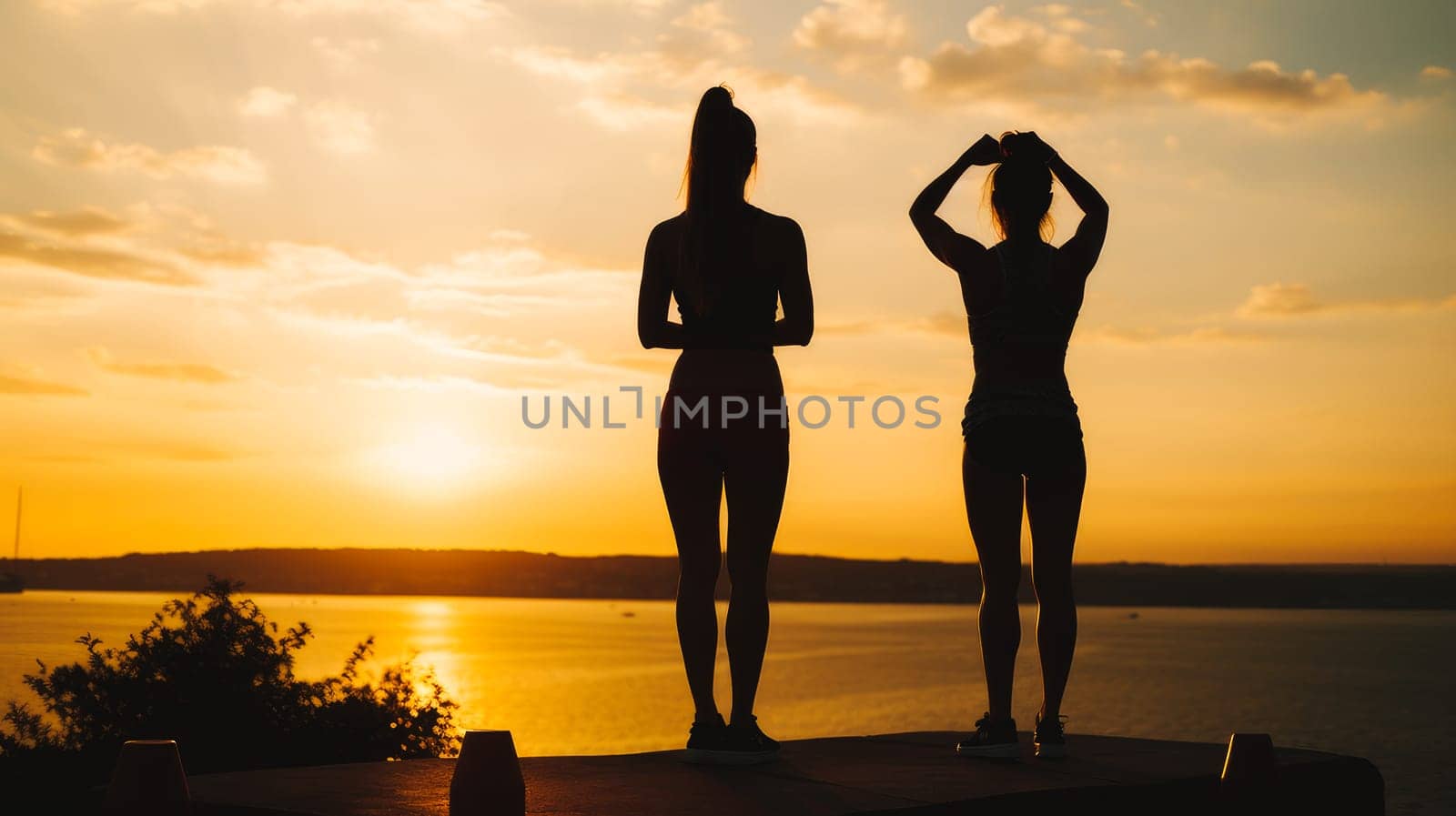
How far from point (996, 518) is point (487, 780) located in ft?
9.43

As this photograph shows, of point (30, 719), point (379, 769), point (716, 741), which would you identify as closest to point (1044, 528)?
point (716, 741)

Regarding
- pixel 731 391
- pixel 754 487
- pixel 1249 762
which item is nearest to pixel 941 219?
pixel 731 391

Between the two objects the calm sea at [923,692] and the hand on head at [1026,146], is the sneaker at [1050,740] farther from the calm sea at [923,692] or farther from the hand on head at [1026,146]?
the calm sea at [923,692]

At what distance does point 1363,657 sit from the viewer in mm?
178625

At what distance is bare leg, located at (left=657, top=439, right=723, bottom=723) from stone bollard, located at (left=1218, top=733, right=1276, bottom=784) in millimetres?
2211

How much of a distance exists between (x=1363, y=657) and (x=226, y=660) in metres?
190

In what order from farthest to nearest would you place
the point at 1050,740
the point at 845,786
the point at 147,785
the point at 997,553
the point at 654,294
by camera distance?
the point at 1050,740 → the point at 997,553 → the point at 654,294 → the point at 845,786 → the point at 147,785

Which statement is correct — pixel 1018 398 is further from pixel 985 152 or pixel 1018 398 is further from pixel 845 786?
pixel 845 786

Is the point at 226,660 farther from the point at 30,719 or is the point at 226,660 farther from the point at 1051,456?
the point at 1051,456

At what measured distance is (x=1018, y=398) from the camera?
6.16 m

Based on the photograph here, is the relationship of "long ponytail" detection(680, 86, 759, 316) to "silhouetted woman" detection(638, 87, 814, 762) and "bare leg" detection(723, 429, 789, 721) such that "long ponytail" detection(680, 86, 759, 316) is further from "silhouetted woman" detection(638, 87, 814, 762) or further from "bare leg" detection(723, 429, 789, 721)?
"bare leg" detection(723, 429, 789, 721)

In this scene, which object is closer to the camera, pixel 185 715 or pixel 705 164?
pixel 705 164

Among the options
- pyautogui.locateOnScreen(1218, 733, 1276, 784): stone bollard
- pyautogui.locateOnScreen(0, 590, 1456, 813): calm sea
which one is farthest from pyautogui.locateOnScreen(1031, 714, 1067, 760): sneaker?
pyautogui.locateOnScreen(0, 590, 1456, 813): calm sea

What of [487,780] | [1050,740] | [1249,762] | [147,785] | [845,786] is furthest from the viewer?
[1050,740]
